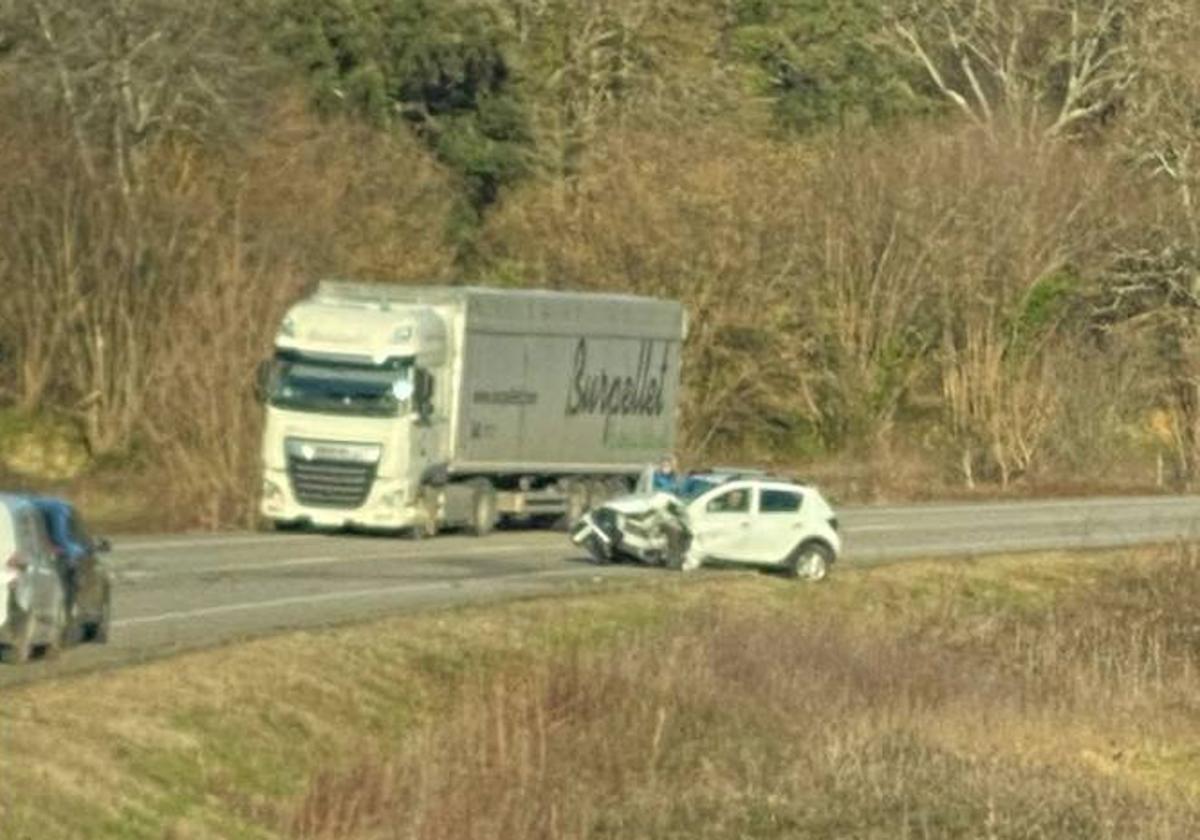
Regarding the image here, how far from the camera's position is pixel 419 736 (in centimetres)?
2931

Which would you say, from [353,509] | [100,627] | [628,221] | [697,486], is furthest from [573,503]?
[100,627]

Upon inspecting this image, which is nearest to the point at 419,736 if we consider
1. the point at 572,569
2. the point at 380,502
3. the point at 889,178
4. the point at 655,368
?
the point at 572,569

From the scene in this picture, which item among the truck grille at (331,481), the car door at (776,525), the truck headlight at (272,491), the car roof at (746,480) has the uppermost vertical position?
the car roof at (746,480)

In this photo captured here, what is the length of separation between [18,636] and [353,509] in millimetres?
19960

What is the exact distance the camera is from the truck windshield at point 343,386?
1842 inches

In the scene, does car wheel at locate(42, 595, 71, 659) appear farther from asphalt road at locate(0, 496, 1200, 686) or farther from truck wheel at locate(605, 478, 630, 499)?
truck wheel at locate(605, 478, 630, 499)

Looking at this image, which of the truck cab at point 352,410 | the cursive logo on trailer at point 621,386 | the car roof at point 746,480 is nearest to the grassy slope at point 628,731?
the car roof at point 746,480

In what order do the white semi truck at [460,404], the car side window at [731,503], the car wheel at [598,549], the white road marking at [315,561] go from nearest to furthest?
the white road marking at [315,561], the car side window at [731,503], the car wheel at [598,549], the white semi truck at [460,404]

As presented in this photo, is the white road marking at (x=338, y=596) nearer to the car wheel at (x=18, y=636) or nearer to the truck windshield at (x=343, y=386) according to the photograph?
the truck windshield at (x=343, y=386)

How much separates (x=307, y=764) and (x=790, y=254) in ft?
139

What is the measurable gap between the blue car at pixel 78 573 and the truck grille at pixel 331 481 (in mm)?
15872

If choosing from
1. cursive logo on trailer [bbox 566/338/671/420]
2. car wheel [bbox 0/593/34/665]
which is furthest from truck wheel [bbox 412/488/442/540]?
car wheel [bbox 0/593/34/665]

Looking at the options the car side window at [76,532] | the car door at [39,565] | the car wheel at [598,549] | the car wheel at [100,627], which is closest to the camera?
the car door at [39,565]

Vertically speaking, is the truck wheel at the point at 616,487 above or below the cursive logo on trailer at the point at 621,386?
below
